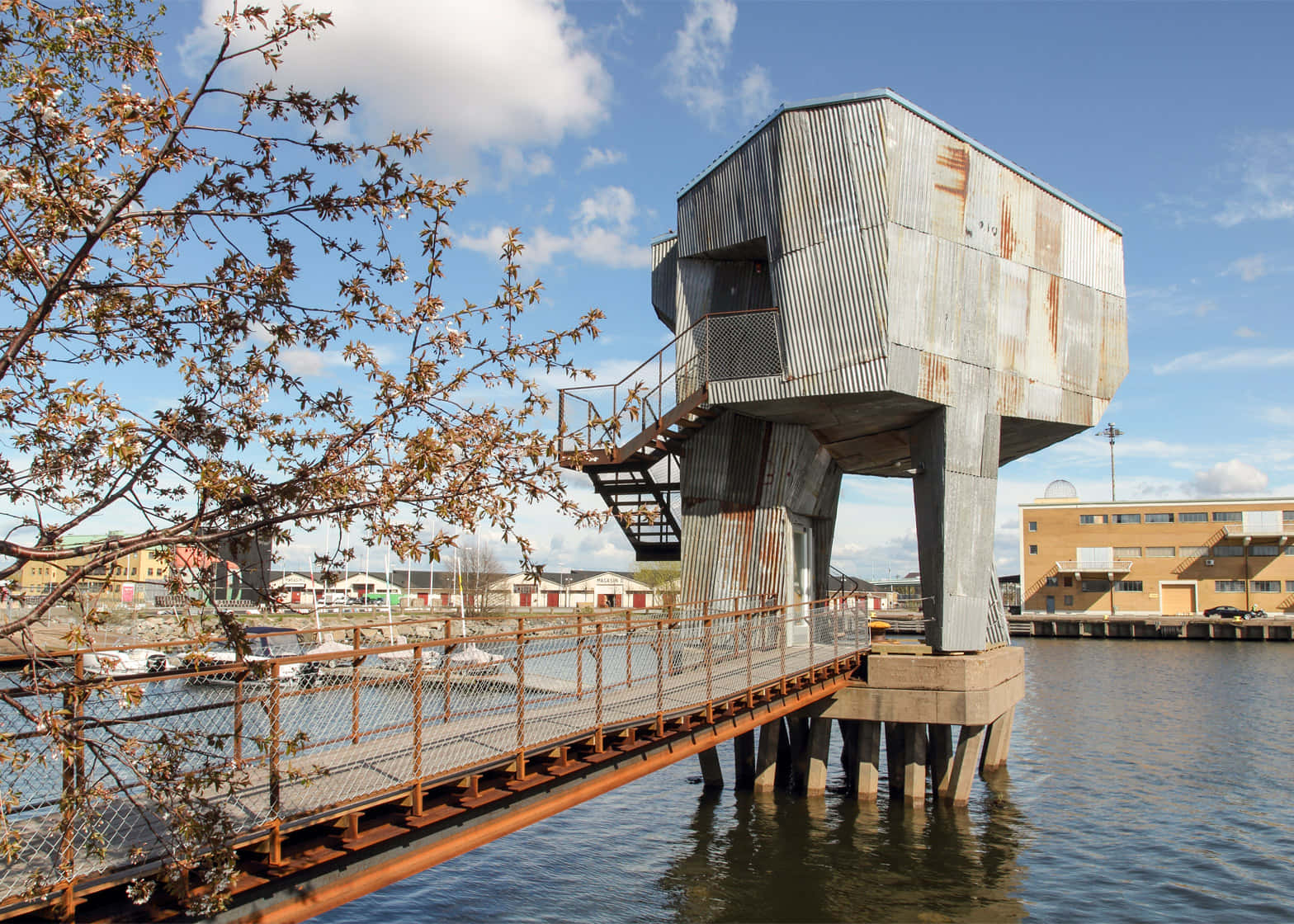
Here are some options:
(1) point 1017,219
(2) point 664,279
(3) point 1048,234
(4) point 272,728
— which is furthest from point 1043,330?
(4) point 272,728

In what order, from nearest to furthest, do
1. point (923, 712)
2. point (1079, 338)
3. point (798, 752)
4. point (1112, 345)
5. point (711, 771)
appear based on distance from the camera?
point (923, 712) < point (798, 752) < point (711, 771) < point (1079, 338) < point (1112, 345)

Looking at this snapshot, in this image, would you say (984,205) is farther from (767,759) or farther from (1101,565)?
(1101,565)

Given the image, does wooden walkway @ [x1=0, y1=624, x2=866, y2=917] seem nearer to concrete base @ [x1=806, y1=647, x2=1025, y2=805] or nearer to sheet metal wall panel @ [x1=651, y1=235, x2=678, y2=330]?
concrete base @ [x1=806, y1=647, x2=1025, y2=805]

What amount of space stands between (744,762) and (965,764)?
4708 mm

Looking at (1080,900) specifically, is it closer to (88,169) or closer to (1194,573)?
(88,169)

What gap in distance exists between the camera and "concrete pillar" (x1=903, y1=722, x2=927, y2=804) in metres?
20.0

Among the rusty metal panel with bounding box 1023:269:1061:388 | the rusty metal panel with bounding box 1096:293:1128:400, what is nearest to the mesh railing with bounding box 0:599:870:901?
the rusty metal panel with bounding box 1023:269:1061:388

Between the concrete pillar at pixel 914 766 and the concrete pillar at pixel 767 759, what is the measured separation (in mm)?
2723

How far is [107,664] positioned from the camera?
602cm

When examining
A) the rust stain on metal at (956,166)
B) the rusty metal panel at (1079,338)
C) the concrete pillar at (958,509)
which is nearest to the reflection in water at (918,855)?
the concrete pillar at (958,509)

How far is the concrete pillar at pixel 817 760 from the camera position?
1994cm

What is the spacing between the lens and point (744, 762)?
70.7ft

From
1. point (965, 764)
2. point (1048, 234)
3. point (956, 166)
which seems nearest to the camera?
point (956, 166)

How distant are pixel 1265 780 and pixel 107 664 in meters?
27.4
